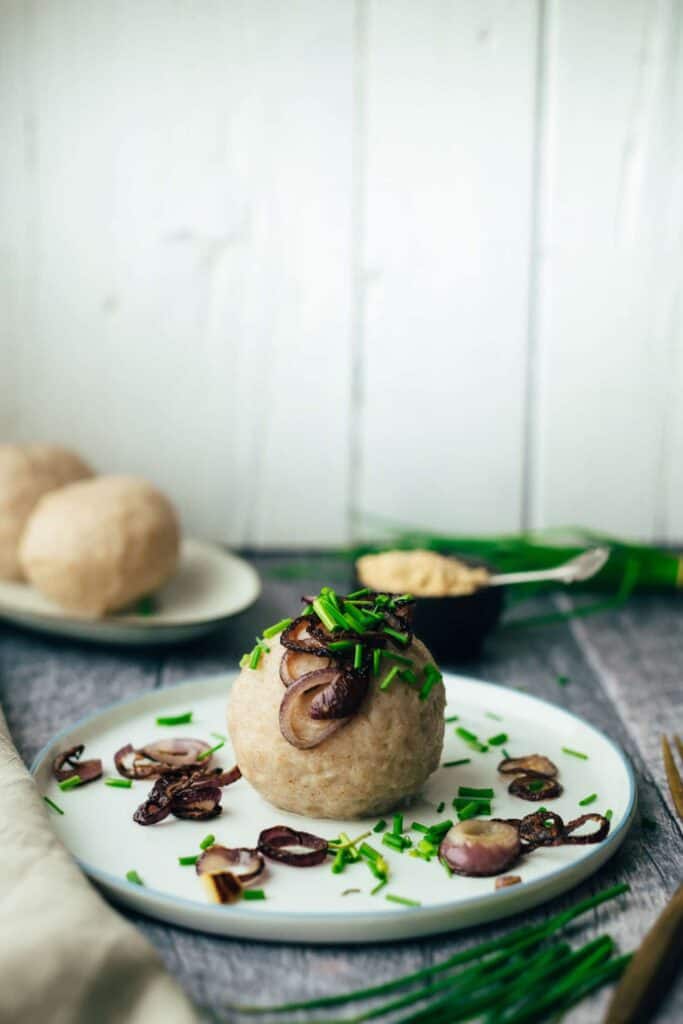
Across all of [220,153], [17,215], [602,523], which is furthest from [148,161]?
[602,523]

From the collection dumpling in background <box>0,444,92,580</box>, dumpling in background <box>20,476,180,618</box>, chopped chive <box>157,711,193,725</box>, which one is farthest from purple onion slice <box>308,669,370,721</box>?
dumpling in background <box>0,444,92,580</box>

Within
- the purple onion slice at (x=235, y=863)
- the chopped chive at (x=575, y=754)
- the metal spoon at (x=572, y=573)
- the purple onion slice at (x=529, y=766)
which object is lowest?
the chopped chive at (x=575, y=754)

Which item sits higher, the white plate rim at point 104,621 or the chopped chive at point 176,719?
the white plate rim at point 104,621

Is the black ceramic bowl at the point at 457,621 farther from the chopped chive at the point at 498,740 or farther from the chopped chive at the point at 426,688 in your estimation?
the chopped chive at the point at 426,688

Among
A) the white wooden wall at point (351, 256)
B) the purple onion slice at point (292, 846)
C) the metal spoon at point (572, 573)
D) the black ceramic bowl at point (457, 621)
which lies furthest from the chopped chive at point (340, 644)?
the white wooden wall at point (351, 256)

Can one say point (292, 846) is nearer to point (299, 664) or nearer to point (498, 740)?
point (299, 664)

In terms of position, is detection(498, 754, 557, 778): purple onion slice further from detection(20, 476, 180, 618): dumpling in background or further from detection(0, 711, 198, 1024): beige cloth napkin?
detection(20, 476, 180, 618): dumpling in background

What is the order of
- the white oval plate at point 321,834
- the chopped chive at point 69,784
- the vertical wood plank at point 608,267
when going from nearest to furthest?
the white oval plate at point 321,834, the chopped chive at point 69,784, the vertical wood plank at point 608,267

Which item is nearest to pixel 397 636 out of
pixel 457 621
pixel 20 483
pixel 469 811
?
pixel 469 811
